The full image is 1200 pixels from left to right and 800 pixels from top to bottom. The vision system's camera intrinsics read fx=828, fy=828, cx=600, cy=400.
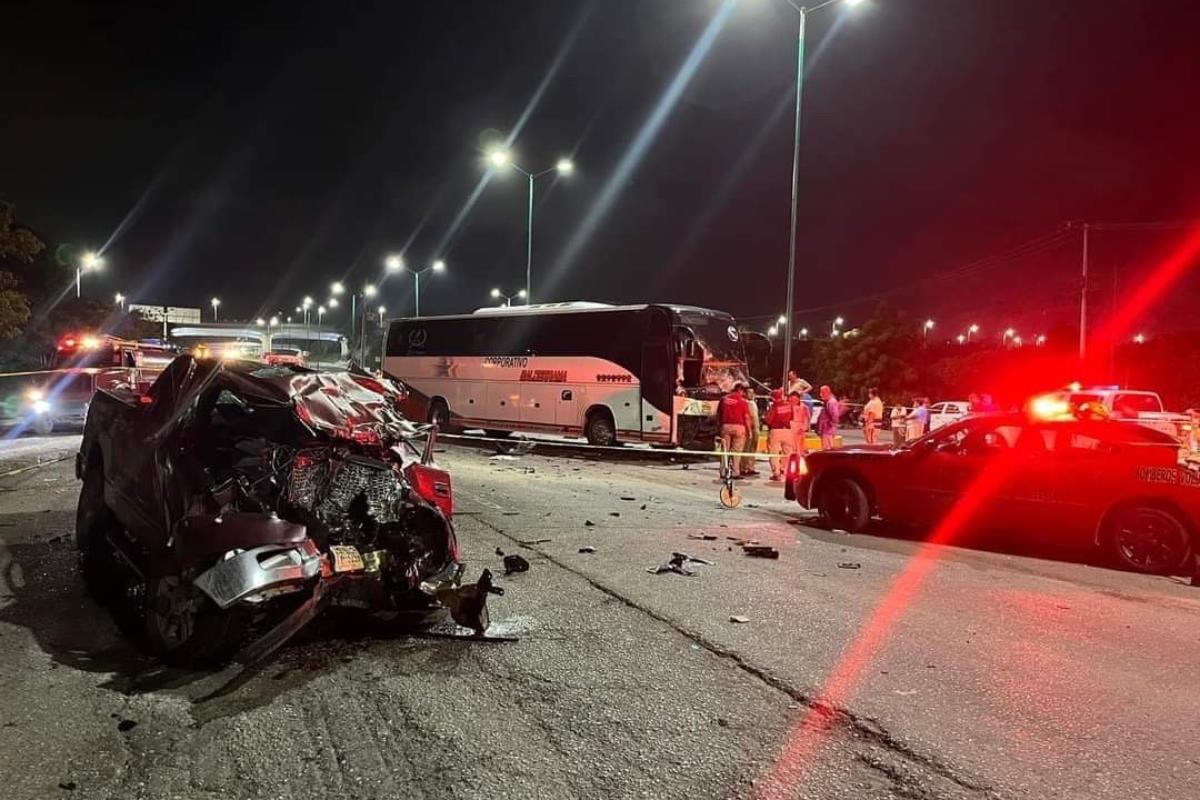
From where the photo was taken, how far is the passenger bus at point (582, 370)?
1927 cm

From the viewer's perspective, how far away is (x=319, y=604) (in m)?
4.49

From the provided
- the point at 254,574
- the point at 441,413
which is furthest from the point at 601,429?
the point at 254,574

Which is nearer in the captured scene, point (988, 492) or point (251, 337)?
point (988, 492)

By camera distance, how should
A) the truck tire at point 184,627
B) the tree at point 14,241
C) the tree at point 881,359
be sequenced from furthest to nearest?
the tree at point 881,359
the tree at point 14,241
the truck tire at point 184,627

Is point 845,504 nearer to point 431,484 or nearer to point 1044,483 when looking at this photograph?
point 1044,483

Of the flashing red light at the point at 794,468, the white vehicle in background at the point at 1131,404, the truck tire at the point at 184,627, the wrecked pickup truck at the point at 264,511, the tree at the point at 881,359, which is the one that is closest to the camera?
the wrecked pickup truck at the point at 264,511

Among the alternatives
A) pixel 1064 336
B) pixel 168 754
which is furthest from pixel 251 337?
pixel 1064 336

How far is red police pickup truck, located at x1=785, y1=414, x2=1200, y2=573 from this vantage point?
25.4 ft

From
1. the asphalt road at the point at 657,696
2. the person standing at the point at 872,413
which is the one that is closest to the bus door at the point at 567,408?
the person standing at the point at 872,413

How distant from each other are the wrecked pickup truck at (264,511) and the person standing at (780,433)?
1037 centimetres

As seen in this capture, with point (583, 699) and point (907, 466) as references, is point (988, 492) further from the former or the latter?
point (583, 699)

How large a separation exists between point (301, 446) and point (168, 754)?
1.98 meters

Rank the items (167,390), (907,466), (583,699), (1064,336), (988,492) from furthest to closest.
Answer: (1064,336) → (907,466) → (988,492) → (167,390) → (583,699)

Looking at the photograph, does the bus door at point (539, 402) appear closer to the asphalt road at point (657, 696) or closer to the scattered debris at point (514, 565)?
the asphalt road at point (657, 696)
